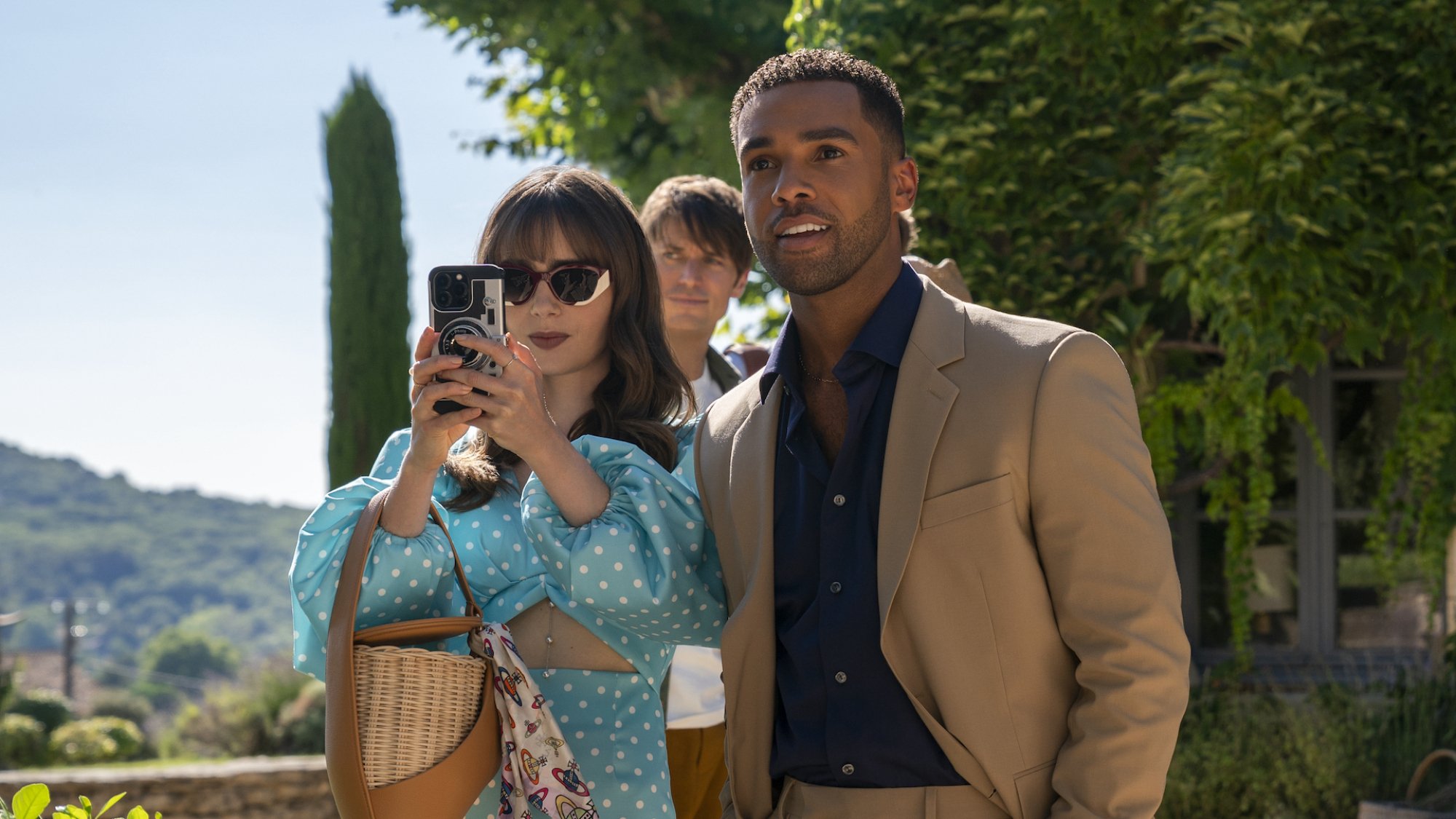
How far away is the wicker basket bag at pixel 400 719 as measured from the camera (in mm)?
1790

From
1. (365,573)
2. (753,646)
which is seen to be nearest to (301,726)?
(365,573)

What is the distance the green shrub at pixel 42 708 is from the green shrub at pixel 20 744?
0.69 m

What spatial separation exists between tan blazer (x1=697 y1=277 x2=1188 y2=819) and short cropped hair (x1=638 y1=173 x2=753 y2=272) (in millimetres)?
1806

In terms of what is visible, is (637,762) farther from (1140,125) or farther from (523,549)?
(1140,125)

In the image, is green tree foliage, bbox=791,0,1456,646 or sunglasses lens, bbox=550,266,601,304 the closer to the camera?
sunglasses lens, bbox=550,266,601,304

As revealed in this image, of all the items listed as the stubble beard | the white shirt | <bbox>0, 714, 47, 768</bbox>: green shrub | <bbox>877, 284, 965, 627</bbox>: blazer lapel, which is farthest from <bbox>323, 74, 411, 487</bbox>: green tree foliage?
<bbox>877, 284, 965, 627</bbox>: blazer lapel

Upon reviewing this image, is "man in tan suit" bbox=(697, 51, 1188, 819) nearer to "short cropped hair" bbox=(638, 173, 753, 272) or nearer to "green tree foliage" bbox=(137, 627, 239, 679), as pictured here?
"short cropped hair" bbox=(638, 173, 753, 272)

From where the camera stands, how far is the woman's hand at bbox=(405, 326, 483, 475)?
6.23ft

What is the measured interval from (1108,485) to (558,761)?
870 mm

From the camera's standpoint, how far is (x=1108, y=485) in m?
1.68

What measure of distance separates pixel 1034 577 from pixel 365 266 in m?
14.6

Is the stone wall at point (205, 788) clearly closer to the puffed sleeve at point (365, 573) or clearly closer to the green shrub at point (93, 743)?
the green shrub at point (93, 743)

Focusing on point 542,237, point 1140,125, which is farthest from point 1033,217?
point 542,237

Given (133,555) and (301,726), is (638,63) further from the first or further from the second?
(133,555)
